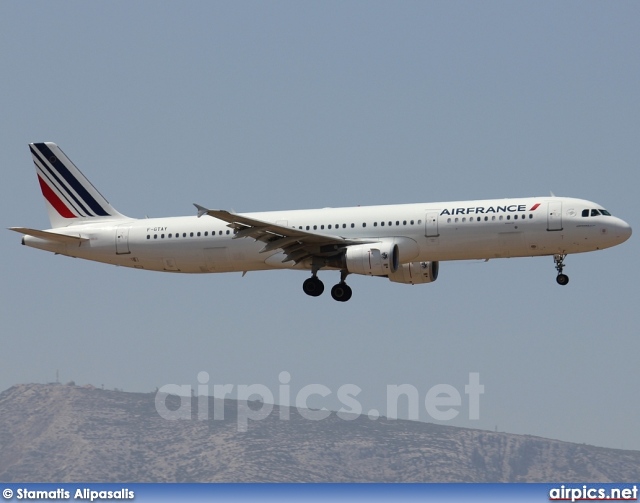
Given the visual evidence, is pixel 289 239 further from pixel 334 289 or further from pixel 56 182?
pixel 56 182

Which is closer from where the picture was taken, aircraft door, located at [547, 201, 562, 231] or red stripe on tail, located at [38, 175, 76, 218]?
aircraft door, located at [547, 201, 562, 231]

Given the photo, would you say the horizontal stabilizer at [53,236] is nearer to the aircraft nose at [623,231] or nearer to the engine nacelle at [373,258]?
the engine nacelle at [373,258]

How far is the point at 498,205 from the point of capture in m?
59.2

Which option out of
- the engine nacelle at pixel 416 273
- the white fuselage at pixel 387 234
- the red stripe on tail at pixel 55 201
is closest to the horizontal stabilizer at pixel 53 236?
the white fuselage at pixel 387 234

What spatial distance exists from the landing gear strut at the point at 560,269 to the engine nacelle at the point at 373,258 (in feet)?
25.7

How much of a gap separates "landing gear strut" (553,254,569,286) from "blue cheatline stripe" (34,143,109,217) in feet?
82.9

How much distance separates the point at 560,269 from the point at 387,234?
28.6ft

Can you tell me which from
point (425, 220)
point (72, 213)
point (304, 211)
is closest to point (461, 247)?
point (425, 220)

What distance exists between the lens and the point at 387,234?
6031 centimetres

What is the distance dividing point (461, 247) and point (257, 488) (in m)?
17.7

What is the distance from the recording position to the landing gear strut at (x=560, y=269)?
5981cm

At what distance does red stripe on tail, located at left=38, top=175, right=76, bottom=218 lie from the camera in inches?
2734

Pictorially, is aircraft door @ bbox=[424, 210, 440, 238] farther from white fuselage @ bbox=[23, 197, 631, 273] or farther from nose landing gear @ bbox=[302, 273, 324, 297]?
nose landing gear @ bbox=[302, 273, 324, 297]

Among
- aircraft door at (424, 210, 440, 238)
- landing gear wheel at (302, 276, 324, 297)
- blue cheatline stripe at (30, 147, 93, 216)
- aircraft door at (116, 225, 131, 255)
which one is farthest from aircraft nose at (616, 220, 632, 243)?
blue cheatline stripe at (30, 147, 93, 216)
